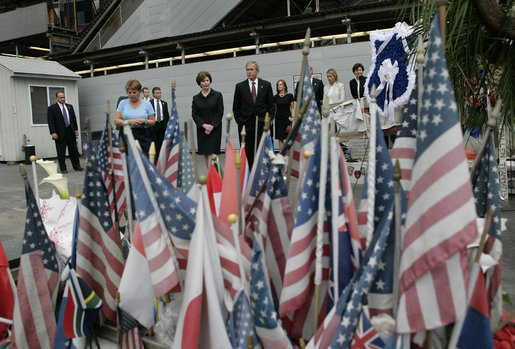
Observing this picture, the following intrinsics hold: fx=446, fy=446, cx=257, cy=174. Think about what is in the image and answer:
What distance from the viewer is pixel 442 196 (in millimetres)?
1492

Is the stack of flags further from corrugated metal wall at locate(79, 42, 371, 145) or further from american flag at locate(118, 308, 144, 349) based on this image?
corrugated metal wall at locate(79, 42, 371, 145)

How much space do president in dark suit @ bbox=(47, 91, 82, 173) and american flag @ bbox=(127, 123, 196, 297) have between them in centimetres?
968

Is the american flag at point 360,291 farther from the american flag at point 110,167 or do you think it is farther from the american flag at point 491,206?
the american flag at point 110,167

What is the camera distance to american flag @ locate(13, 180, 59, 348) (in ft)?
7.54

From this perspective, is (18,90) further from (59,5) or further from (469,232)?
(469,232)

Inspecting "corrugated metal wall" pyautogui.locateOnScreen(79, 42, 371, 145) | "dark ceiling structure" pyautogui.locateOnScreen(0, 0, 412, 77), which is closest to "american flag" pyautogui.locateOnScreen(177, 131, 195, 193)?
"dark ceiling structure" pyautogui.locateOnScreen(0, 0, 412, 77)

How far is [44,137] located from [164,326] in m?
14.5

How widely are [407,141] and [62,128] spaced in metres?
10.6

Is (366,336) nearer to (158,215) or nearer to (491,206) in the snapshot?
(491,206)

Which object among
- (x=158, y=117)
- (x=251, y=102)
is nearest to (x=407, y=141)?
(x=251, y=102)

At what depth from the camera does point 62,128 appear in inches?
439

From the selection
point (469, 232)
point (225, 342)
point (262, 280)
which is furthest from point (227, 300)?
point (469, 232)

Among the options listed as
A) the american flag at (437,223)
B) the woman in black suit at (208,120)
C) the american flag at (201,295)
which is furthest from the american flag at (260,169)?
the woman in black suit at (208,120)

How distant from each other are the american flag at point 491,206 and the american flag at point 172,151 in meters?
1.95
